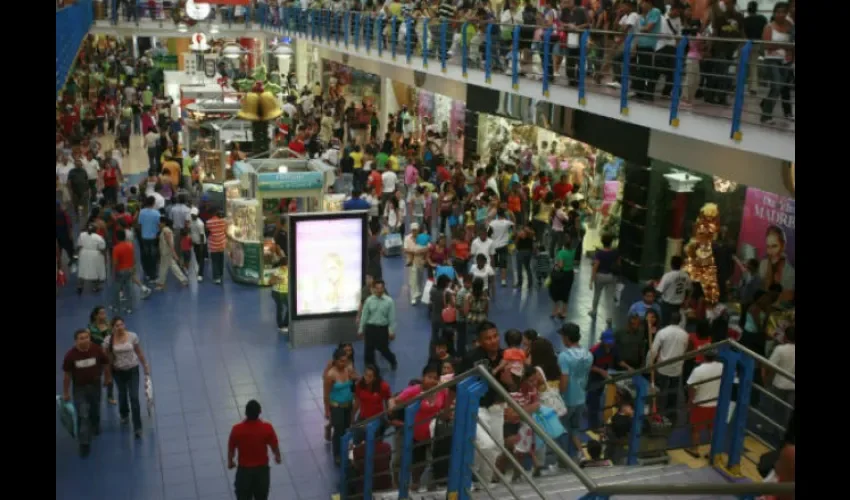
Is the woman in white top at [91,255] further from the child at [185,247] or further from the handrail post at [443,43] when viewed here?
the handrail post at [443,43]

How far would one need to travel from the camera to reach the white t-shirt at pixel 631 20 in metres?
11.9

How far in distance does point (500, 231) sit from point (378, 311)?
13.7 ft

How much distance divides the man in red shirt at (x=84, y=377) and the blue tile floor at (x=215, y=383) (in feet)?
1.25

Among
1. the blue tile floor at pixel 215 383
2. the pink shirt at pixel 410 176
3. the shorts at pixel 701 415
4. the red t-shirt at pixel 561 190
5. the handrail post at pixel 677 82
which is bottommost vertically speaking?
the blue tile floor at pixel 215 383

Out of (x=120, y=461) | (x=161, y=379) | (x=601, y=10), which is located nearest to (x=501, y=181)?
(x=601, y=10)

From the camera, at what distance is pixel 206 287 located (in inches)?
592

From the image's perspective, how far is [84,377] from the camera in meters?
8.73

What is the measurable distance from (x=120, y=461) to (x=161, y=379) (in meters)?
2.15

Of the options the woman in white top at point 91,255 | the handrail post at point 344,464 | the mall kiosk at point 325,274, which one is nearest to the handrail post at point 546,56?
the mall kiosk at point 325,274

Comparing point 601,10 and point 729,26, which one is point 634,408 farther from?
point 601,10

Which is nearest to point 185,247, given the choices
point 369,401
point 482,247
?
point 482,247

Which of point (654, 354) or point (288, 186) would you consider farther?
point (288, 186)

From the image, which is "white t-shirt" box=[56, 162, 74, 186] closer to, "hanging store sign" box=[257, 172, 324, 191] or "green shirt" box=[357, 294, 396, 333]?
"hanging store sign" box=[257, 172, 324, 191]

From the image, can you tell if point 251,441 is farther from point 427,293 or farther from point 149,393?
point 427,293
